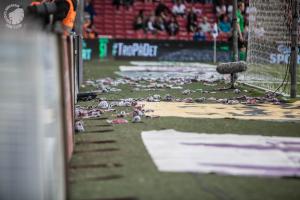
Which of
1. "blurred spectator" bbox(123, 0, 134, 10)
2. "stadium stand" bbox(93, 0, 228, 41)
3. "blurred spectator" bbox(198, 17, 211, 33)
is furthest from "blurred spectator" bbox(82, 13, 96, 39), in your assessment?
"blurred spectator" bbox(198, 17, 211, 33)

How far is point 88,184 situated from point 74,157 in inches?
42.1

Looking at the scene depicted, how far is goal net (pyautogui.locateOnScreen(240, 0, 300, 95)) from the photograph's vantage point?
13195 mm

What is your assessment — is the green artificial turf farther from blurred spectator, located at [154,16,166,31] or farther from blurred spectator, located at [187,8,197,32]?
blurred spectator, located at [187,8,197,32]

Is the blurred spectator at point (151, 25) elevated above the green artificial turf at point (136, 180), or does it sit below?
above

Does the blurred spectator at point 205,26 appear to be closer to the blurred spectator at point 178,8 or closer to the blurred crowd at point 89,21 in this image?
the blurred spectator at point 178,8

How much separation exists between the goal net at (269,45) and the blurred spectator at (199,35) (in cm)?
1353

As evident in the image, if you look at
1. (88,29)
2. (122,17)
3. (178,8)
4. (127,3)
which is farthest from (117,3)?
(88,29)

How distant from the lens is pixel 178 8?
104ft

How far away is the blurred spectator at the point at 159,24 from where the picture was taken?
29938 mm

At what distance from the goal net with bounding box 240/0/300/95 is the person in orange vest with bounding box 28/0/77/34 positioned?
4.80m

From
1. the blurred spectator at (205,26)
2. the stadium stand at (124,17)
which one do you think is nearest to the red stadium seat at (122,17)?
the stadium stand at (124,17)

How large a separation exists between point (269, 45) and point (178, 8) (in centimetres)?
1728

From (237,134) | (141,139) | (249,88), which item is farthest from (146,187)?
(249,88)

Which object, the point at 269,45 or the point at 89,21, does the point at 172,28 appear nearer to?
the point at 89,21
